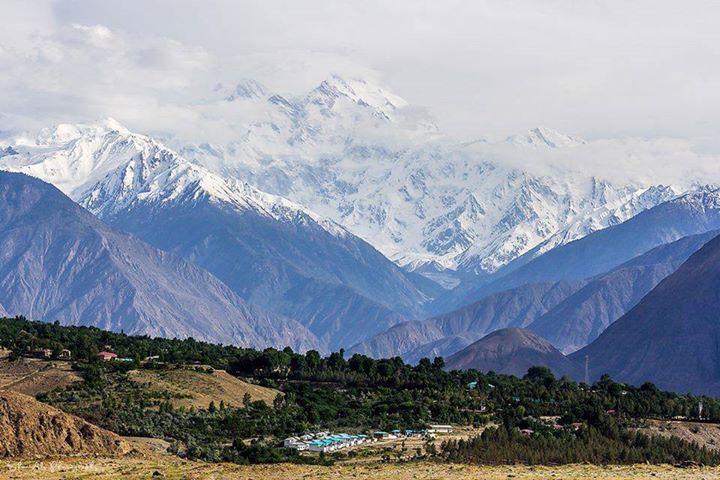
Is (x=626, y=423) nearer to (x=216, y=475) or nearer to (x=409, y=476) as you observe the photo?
(x=409, y=476)

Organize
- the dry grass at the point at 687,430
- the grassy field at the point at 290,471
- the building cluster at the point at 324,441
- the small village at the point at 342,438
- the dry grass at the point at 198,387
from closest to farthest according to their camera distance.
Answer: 1. the grassy field at the point at 290,471
2. the building cluster at the point at 324,441
3. the small village at the point at 342,438
4. the dry grass at the point at 687,430
5. the dry grass at the point at 198,387

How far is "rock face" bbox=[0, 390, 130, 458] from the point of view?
125m

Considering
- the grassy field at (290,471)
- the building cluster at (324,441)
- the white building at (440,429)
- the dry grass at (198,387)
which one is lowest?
the grassy field at (290,471)

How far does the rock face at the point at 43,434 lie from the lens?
125 m

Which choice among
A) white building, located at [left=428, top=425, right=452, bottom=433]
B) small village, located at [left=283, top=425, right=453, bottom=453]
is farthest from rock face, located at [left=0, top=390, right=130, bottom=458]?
white building, located at [left=428, top=425, right=452, bottom=433]

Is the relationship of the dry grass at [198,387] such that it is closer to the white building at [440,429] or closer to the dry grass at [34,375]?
the dry grass at [34,375]

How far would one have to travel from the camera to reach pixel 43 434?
127 m

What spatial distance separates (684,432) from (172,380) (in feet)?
218

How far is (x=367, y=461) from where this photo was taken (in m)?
139

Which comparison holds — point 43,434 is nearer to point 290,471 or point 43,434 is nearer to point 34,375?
point 290,471

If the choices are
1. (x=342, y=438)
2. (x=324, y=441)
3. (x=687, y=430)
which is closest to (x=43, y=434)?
(x=324, y=441)

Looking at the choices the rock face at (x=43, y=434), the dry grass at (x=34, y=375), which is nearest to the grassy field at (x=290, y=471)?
the rock face at (x=43, y=434)

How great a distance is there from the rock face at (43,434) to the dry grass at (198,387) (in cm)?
4389

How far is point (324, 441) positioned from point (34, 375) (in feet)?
160
